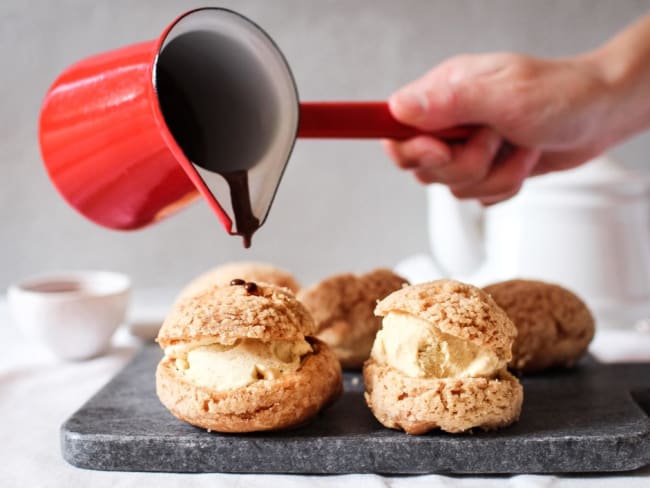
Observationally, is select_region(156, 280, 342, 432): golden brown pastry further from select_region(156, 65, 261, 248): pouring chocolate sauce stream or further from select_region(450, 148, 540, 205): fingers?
select_region(450, 148, 540, 205): fingers

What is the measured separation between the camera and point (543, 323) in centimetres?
147

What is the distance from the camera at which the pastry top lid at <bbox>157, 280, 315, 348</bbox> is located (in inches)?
45.0

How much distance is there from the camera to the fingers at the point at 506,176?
5.87 feet

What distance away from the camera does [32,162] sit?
2.53 metres

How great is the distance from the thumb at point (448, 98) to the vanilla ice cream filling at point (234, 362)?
57cm

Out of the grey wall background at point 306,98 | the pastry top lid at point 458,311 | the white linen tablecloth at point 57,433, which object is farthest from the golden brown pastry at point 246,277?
the grey wall background at point 306,98

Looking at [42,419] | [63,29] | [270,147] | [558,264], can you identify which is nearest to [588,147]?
[558,264]

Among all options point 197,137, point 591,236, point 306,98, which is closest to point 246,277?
point 197,137

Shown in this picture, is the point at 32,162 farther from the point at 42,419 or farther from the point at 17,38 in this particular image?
the point at 42,419

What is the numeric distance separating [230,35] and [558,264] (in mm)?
1079

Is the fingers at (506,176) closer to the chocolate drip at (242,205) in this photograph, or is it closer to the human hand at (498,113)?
the human hand at (498,113)

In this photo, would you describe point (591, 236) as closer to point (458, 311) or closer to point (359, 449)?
point (458, 311)

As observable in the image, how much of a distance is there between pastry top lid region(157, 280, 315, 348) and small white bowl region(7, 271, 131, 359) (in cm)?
57

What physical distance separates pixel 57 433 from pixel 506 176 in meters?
1.03
